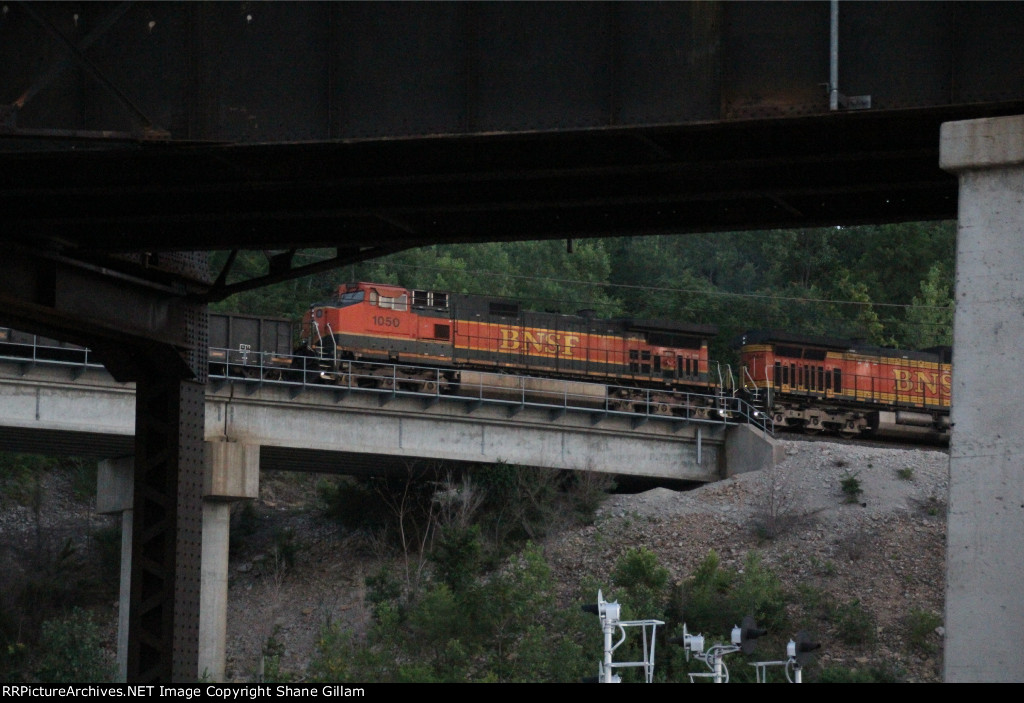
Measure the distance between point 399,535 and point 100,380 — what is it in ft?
45.9

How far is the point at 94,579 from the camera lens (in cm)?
5000

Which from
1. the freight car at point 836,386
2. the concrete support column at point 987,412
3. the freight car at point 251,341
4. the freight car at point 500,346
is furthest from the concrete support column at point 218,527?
the concrete support column at point 987,412

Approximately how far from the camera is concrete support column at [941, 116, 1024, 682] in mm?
11328

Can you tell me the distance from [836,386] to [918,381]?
3.67m

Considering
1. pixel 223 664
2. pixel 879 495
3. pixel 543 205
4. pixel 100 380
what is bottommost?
pixel 223 664

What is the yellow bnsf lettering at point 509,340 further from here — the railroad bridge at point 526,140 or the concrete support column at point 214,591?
the railroad bridge at point 526,140

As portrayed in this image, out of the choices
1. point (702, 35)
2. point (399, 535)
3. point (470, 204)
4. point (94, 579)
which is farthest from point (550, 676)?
point (702, 35)

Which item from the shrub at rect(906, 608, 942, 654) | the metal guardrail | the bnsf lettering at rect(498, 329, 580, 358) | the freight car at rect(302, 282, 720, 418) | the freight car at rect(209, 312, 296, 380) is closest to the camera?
the shrub at rect(906, 608, 942, 654)

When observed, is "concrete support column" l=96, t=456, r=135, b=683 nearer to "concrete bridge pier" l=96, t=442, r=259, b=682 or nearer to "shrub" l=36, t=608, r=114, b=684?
"concrete bridge pier" l=96, t=442, r=259, b=682

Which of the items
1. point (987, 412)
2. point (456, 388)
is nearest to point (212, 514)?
point (456, 388)

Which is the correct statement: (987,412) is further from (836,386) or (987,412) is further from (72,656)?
(836,386)

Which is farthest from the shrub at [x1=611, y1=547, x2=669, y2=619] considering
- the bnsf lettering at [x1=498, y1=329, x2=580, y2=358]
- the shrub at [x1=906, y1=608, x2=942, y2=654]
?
the bnsf lettering at [x1=498, y1=329, x2=580, y2=358]

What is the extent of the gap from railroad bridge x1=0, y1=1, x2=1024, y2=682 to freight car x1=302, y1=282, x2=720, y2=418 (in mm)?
27069

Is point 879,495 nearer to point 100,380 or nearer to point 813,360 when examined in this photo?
point 813,360
